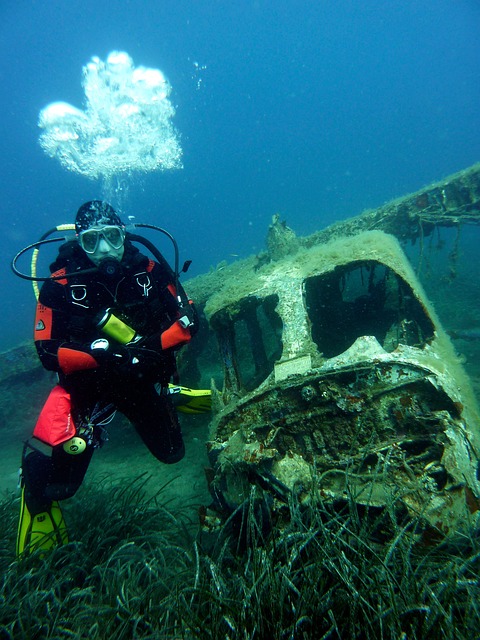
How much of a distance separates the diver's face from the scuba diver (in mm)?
11

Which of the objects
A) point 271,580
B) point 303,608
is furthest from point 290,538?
point 303,608

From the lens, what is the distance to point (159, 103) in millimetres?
25875

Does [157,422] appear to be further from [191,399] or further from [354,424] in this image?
[354,424]

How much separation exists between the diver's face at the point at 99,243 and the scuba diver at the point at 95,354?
1 cm

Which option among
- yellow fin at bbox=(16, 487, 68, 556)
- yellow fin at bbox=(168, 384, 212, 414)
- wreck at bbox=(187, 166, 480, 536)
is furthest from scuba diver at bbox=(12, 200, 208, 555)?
wreck at bbox=(187, 166, 480, 536)

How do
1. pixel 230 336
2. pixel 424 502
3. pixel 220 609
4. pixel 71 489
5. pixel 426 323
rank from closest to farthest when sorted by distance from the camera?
1. pixel 220 609
2. pixel 424 502
3. pixel 71 489
4. pixel 426 323
5. pixel 230 336

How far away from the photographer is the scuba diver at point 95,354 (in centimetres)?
311

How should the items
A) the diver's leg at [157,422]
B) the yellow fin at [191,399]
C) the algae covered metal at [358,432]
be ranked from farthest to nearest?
1. the yellow fin at [191,399]
2. the diver's leg at [157,422]
3. the algae covered metal at [358,432]

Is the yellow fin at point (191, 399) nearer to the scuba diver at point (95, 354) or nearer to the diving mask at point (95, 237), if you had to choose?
the scuba diver at point (95, 354)

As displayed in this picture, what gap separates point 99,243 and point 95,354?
4.44 feet

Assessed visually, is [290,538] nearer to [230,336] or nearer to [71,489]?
[71,489]

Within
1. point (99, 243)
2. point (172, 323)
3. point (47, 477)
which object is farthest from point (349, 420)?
point (99, 243)

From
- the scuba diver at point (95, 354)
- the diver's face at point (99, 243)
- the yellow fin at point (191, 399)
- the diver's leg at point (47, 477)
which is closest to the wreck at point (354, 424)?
the yellow fin at point (191, 399)

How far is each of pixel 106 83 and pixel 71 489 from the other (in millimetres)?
27182
